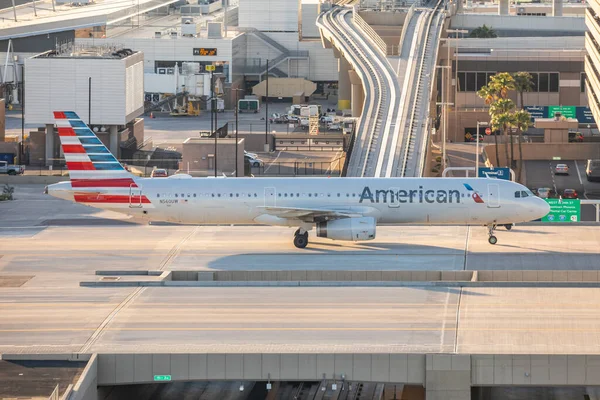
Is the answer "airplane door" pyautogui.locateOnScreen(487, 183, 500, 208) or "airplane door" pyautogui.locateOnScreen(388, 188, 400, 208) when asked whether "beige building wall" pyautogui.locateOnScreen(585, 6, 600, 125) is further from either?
"airplane door" pyautogui.locateOnScreen(388, 188, 400, 208)

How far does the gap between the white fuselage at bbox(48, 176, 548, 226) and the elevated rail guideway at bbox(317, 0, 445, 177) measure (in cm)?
3266

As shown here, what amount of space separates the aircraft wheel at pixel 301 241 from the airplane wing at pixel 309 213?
129 cm

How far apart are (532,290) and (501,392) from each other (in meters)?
6.21

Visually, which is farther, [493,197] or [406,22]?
[406,22]

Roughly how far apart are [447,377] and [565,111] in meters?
110

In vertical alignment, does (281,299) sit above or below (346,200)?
below

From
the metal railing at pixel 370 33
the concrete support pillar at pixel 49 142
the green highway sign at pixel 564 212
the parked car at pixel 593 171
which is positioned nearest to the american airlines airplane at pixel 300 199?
the green highway sign at pixel 564 212

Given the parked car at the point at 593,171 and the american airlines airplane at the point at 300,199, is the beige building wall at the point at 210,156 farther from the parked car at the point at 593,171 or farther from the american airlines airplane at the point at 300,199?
the american airlines airplane at the point at 300,199

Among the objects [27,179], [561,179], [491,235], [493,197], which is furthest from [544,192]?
[27,179]

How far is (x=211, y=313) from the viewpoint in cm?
6162

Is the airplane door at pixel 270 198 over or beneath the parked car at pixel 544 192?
over

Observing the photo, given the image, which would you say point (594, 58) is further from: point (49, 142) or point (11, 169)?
point (11, 169)

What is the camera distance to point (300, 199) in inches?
3083

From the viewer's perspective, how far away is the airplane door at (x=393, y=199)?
255ft
